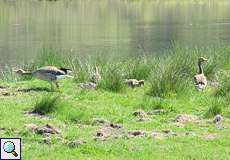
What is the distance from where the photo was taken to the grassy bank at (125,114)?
30.9 ft

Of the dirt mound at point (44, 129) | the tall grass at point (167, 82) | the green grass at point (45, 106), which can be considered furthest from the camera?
the tall grass at point (167, 82)

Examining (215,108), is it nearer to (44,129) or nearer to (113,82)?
(113,82)

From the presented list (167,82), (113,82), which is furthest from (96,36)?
(167,82)

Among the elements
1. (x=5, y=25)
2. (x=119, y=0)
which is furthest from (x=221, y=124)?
(x=119, y=0)

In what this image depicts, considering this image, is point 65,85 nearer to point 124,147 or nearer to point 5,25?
point 124,147

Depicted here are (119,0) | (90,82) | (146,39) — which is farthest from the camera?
(119,0)

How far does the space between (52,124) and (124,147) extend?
1.96 meters

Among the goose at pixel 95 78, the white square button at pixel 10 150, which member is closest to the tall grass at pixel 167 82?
the goose at pixel 95 78

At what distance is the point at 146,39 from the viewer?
154 feet

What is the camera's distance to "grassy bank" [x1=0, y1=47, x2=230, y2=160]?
30.9ft

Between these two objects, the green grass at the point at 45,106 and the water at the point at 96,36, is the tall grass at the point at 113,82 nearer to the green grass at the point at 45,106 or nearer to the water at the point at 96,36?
the green grass at the point at 45,106

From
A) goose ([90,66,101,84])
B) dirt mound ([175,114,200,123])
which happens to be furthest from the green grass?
goose ([90,66,101,84])

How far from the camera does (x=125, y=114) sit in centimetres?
1238

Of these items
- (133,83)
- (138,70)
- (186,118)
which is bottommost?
(186,118)
